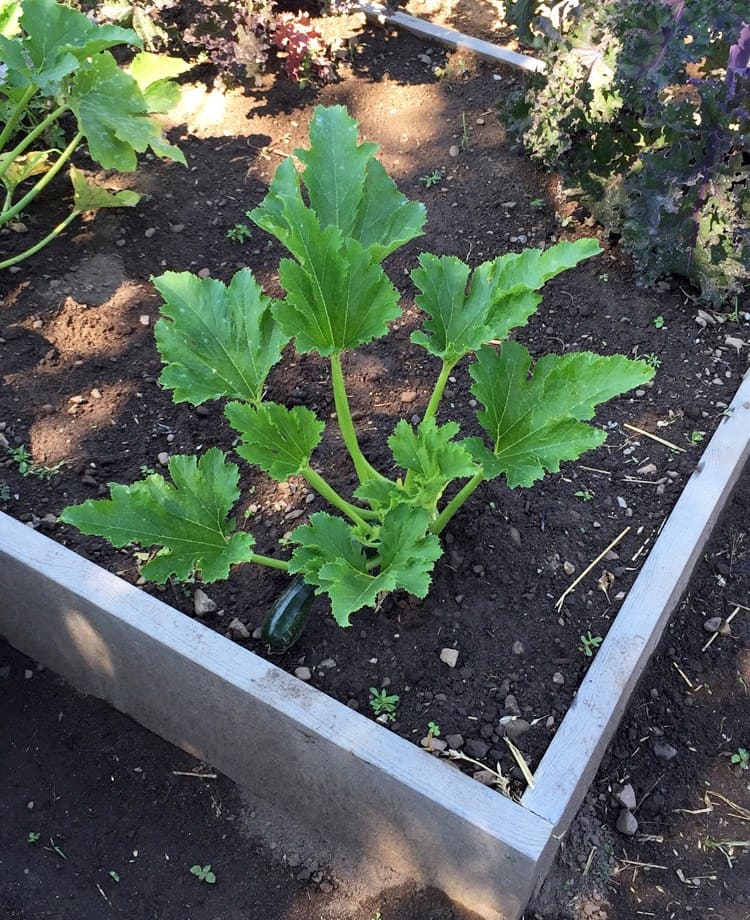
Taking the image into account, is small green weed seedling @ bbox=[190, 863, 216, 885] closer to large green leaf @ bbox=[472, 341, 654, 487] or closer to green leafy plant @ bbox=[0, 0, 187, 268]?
large green leaf @ bbox=[472, 341, 654, 487]

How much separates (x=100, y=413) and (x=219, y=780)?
1.30m

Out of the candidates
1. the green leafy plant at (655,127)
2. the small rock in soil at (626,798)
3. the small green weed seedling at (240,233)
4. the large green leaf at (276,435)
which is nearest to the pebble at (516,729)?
the small rock in soil at (626,798)

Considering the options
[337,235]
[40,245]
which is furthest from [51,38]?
[337,235]

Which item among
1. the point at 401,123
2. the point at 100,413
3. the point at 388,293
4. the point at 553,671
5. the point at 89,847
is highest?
the point at 388,293

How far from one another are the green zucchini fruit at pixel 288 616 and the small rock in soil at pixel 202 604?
21 centimetres

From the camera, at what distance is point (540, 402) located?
2293mm

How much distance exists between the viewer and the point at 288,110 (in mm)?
4469

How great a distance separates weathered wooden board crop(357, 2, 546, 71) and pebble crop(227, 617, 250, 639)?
323 cm

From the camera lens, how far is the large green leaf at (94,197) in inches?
145

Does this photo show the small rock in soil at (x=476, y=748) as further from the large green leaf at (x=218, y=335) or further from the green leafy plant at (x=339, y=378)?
the large green leaf at (x=218, y=335)

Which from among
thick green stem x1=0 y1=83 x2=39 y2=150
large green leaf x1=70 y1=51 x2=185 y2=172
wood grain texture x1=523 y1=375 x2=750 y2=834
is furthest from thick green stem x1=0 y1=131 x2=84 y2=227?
wood grain texture x1=523 y1=375 x2=750 y2=834

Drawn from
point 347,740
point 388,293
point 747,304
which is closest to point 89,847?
point 347,740

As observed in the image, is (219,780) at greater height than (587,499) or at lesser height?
lesser

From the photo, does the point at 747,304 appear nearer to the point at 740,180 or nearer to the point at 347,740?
the point at 740,180
